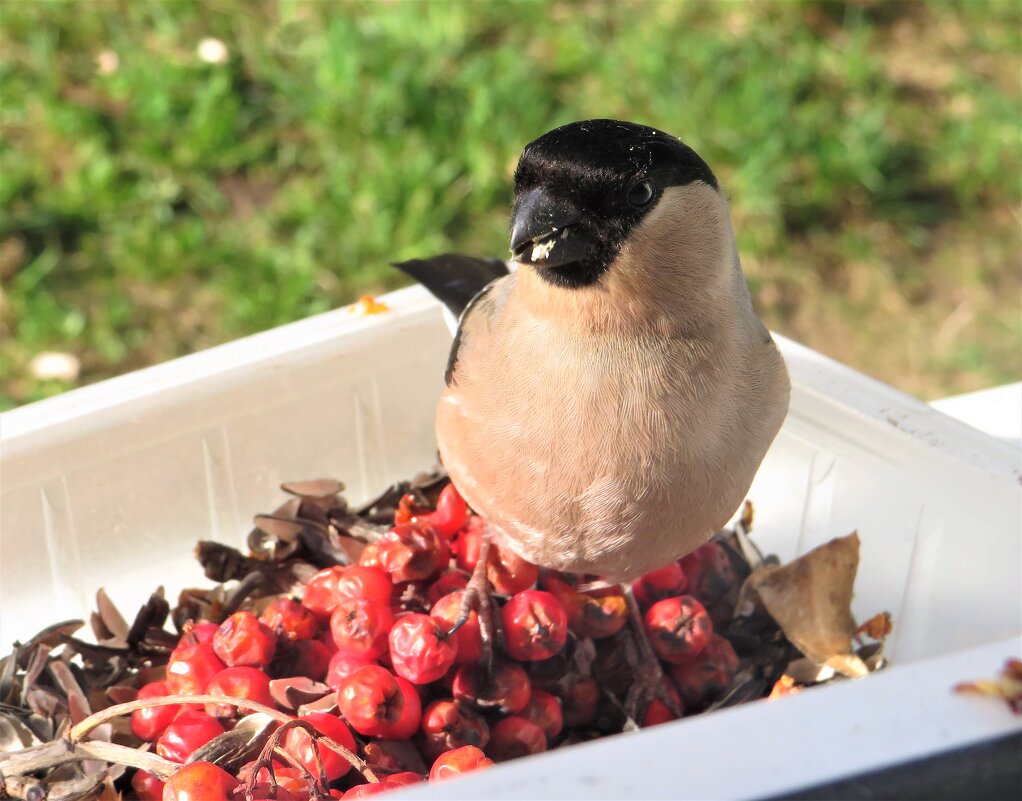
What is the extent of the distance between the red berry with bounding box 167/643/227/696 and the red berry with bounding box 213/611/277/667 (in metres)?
0.02

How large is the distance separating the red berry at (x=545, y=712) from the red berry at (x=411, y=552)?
12.3 inches

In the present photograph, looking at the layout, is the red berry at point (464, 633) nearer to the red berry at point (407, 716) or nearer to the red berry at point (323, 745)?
the red berry at point (407, 716)

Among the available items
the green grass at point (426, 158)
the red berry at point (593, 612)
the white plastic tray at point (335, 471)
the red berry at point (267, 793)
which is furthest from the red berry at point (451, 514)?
the green grass at point (426, 158)

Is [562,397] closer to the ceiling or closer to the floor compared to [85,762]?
closer to the ceiling

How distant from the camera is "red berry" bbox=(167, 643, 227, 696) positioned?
89.2 inches

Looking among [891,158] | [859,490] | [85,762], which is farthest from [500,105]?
[85,762]

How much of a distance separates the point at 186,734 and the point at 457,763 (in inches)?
19.4

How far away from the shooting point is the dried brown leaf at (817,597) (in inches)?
99.5

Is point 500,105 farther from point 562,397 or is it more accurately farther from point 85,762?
point 85,762

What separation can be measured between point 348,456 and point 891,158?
8.89 ft

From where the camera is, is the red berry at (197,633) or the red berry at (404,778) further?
the red berry at (197,633)

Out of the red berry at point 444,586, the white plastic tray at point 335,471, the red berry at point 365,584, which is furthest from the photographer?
the white plastic tray at point 335,471

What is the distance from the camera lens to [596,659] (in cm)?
252

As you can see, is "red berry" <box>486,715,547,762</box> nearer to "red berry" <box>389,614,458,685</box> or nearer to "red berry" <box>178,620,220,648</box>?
"red berry" <box>389,614,458,685</box>
